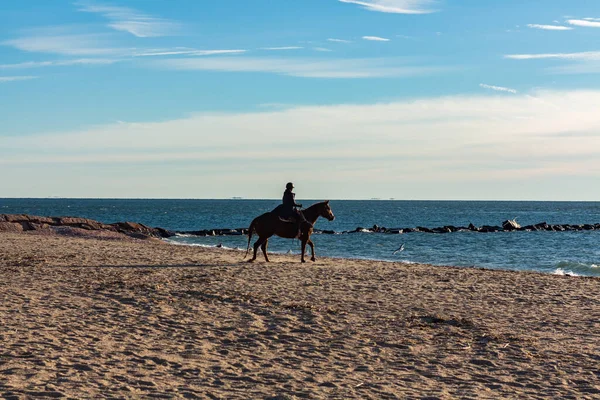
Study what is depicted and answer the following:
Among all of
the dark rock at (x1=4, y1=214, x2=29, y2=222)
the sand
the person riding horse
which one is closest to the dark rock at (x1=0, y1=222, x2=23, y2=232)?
the dark rock at (x1=4, y1=214, x2=29, y2=222)

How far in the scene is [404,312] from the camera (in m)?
14.0

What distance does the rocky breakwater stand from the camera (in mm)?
42487

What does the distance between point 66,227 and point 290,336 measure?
35.0 m

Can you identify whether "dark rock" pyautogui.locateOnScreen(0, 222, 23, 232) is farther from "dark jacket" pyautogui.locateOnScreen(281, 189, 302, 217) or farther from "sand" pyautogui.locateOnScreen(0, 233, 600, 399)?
"dark jacket" pyautogui.locateOnScreen(281, 189, 302, 217)

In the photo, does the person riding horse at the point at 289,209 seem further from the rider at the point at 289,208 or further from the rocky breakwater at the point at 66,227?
the rocky breakwater at the point at 66,227

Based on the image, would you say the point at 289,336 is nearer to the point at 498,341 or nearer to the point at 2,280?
the point at 498,341

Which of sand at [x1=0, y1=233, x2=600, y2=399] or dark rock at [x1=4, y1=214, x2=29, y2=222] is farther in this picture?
dark rock at [x1=4, y1=214, x2=29, y2=222]

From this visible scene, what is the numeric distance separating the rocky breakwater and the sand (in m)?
23.4

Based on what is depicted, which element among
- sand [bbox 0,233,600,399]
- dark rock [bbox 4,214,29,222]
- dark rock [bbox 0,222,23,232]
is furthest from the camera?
dark rock [bbox 4,214,29,222]

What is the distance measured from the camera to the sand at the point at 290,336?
883cm

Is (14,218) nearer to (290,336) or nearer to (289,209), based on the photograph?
(289,209)

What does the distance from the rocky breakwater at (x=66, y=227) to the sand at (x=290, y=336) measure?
2342 centimetres

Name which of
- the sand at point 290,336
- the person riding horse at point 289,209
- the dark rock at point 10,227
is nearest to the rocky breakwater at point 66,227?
the dark rock at point 10,227

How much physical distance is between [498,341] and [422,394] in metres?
3.46
